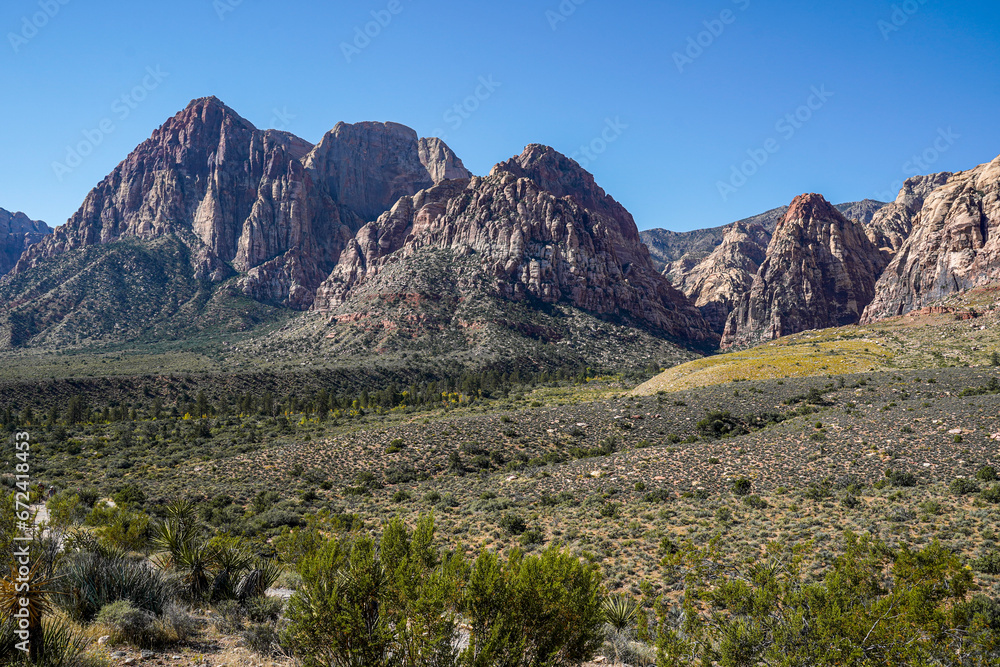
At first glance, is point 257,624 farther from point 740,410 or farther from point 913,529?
point 740,410

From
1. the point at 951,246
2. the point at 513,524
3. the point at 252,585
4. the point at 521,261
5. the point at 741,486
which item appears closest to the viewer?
the point at 252,585

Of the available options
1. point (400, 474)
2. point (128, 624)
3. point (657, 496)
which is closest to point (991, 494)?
point (657, 496)

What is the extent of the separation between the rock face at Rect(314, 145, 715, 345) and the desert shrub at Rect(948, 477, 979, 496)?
351 feet

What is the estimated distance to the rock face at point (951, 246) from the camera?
108062mm

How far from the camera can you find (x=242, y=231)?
198 metres

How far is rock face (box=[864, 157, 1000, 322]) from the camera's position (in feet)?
355

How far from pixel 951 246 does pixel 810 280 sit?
5654cm

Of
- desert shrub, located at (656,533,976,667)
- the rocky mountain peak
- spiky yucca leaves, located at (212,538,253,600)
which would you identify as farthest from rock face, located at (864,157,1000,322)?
spiky yucca leaves, located at (212,538,253,600)

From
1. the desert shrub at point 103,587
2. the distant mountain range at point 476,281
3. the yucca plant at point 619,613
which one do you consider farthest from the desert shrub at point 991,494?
the distant mountain range at point 476,281

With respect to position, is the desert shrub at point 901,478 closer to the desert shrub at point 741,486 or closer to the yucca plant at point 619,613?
the desert shrub at point 741,486

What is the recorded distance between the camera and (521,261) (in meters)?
140

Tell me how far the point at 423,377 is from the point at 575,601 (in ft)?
277

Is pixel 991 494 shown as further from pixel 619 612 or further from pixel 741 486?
pixel 619 612

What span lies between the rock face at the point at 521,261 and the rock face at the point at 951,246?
56.8 meters
